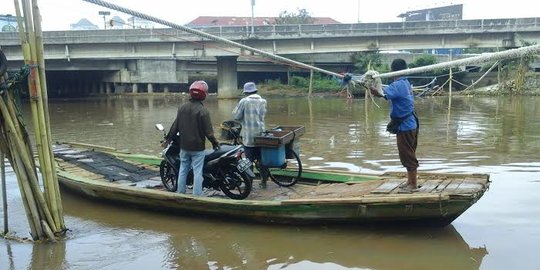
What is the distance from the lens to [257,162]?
7641 millimetres

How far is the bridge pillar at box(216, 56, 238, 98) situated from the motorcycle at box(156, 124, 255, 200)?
30744mm

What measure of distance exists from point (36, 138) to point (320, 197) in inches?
138

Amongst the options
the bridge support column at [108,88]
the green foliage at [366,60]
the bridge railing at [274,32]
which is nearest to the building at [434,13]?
the green foliage at [366,60]

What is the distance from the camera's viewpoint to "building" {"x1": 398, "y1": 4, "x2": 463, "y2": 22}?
75.4 meters

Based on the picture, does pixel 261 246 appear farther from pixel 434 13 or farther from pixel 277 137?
pixel 434 13

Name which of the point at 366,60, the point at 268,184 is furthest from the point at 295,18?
the point at 268,184

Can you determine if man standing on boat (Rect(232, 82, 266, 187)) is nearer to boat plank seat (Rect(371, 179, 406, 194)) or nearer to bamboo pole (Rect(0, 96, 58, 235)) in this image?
boat plank seat (Rect(371, 179, 406, 194))

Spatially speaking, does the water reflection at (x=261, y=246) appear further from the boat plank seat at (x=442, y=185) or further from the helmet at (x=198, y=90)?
the helmet at (x=198, y=90)

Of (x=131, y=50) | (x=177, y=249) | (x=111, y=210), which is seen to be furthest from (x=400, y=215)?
(x=131, y=50)

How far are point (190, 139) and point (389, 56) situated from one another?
37.9m

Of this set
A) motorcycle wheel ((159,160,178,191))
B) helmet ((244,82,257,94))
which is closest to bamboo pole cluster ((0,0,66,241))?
motorcycle wheel ((159,160,178,191))

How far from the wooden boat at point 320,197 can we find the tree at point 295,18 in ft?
171

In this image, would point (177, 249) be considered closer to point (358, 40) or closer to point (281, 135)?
point (281, 135)

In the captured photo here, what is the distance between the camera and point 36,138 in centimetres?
593
